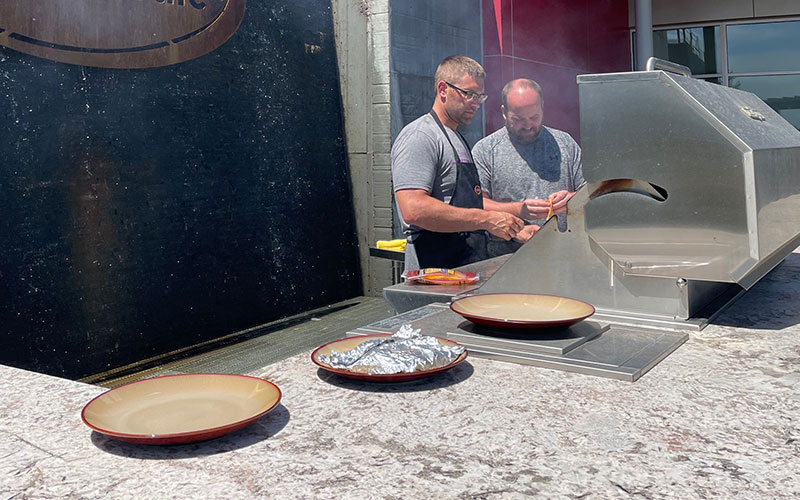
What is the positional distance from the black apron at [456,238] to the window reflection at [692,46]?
20.4 ft

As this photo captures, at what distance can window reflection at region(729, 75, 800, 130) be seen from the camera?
846 cm

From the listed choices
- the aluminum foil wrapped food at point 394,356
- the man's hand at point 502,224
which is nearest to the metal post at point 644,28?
the man's hand at point 502,224

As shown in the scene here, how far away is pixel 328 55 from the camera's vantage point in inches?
232

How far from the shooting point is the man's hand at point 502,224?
119 inches

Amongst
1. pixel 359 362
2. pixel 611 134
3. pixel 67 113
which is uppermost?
pixel 67 113

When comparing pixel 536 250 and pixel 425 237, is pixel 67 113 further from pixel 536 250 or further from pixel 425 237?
pixel 536 250

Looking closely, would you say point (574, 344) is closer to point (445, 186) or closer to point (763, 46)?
point (445, 186)

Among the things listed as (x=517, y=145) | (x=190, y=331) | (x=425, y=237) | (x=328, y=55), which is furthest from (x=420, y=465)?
(x=328, y=55)

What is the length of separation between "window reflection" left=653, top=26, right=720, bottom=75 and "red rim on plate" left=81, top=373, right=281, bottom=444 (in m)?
8.48

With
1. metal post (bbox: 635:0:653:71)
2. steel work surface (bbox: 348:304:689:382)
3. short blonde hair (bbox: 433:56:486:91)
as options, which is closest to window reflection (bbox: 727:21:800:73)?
metal post (bbox: 635:0:653:71)

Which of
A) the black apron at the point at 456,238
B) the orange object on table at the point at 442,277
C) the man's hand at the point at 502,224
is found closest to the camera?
the orange object on table at the point at 442,277

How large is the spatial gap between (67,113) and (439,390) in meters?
3.39

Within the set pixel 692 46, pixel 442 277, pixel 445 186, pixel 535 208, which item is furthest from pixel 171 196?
pixel 692 46

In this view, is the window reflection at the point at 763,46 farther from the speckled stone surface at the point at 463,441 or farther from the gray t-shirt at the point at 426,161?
the speckled stone surface at the point at 463,441
